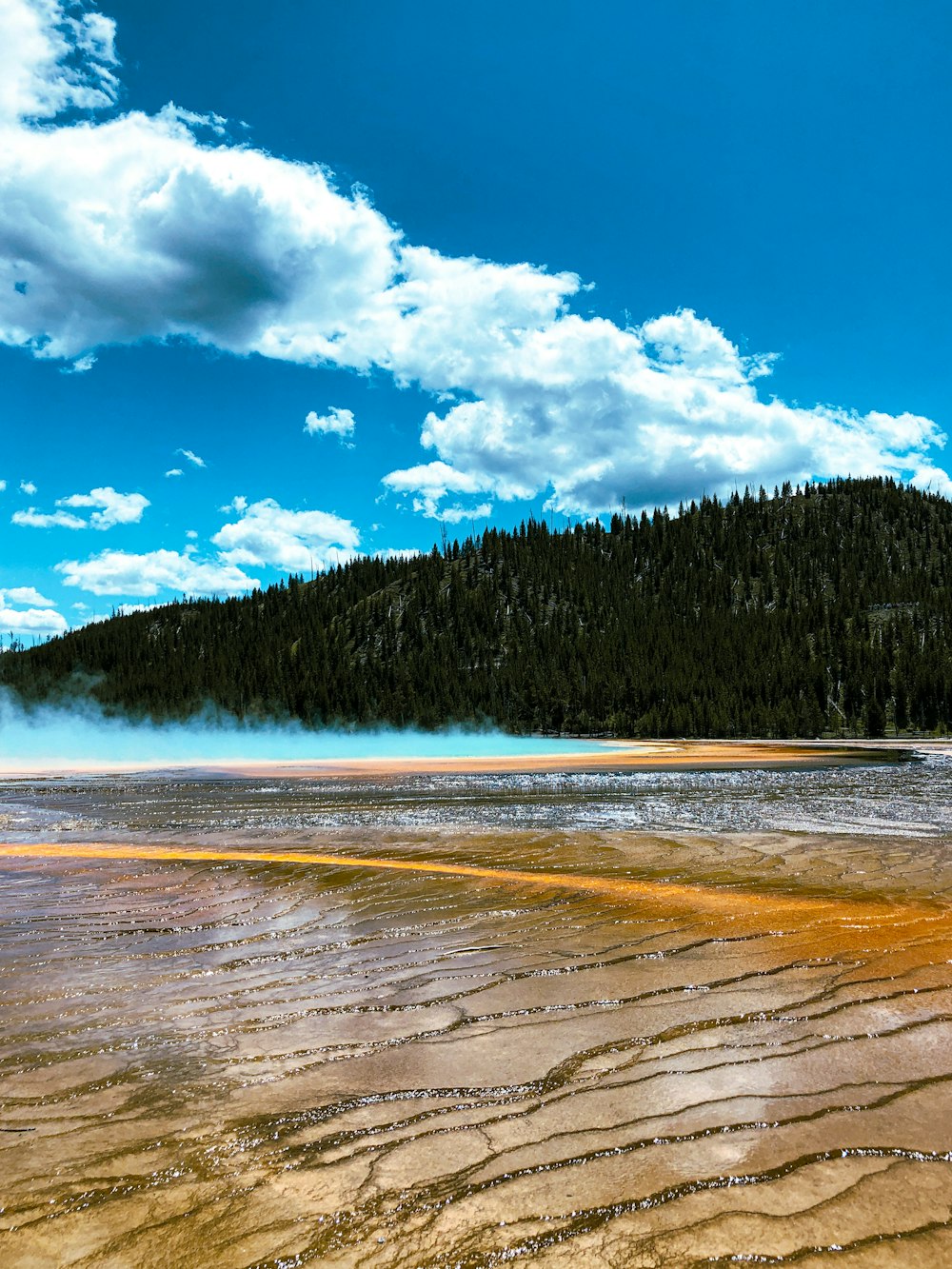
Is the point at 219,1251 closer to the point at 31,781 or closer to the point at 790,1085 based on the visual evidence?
the point at 790,1085

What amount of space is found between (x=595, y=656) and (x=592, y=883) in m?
131

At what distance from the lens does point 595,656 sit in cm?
14162

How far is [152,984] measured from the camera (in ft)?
24.8

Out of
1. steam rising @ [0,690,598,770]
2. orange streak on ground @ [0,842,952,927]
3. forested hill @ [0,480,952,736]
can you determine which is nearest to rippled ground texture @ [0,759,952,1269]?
orange streak on ground @ [0,842,952,927]

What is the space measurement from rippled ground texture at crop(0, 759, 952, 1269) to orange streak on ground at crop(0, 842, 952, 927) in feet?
0.28

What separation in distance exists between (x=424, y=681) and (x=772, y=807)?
125 meters

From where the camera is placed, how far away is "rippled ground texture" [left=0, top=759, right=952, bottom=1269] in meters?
3.82

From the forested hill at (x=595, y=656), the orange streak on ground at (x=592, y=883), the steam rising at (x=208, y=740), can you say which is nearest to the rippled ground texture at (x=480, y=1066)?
the orange streak on ground at (x=592, y=883)

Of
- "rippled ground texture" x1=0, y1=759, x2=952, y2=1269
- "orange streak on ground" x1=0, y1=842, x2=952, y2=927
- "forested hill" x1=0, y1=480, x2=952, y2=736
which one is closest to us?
"rippled ground texture" x1=0, y1=759, x2=952, y2=1269

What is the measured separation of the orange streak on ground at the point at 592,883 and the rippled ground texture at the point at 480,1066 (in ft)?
0.28

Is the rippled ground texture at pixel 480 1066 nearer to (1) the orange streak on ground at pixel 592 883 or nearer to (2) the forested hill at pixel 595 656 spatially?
(1) the orange streak on ground at pixel 592 883

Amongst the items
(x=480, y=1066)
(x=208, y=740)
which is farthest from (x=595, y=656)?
(x=480, y=1066)

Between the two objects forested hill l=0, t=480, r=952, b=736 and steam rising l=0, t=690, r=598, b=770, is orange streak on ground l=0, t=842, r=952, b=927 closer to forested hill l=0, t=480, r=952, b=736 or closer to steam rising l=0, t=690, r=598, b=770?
steam rising l=0, t=690, r=598, b=770

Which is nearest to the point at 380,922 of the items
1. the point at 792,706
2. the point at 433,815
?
the point at 433,815
